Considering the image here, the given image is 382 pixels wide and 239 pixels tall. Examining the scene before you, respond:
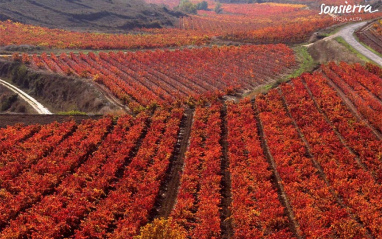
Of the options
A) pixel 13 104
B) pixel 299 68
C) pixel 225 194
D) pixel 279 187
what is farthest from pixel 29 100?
pixel 299 68

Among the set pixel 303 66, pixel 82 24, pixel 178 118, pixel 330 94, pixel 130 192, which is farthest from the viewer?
pixel 82 24

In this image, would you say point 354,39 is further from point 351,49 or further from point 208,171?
point 208,171

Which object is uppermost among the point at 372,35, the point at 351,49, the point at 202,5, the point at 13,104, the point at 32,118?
the point at 202,5

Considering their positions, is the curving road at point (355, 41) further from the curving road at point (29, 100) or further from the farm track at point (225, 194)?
the curving road at point (29, 100)

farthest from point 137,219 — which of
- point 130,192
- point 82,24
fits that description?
point 82,24

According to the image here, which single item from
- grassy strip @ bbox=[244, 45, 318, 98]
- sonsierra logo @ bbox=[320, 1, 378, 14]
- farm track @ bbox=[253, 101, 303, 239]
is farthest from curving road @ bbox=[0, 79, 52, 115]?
sonsierra logo @ bbox=[320, 1, 378, 14]

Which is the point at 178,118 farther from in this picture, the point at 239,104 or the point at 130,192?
the point at 130,192

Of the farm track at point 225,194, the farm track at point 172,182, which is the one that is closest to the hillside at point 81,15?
the farm track at point 172,182
